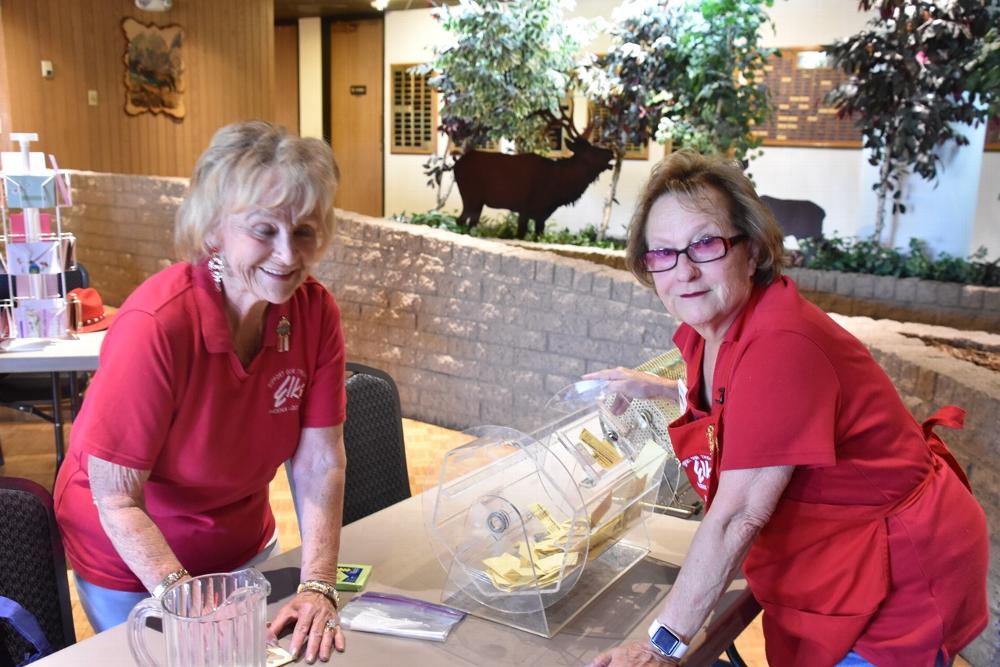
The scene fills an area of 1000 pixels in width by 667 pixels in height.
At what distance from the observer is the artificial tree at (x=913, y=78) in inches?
232

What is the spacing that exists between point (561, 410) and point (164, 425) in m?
0.92

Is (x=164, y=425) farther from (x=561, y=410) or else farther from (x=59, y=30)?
(x=59, y=30)

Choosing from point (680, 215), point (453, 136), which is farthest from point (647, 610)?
point (453, 136)

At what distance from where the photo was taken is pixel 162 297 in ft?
5.18

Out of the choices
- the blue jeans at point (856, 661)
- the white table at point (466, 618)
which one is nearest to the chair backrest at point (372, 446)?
the white table at point (466, 618)

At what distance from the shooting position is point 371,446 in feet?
8.18

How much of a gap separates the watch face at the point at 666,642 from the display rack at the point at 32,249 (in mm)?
2900

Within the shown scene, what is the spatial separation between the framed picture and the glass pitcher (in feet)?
32.1

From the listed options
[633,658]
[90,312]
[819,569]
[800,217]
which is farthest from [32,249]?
[800,217]

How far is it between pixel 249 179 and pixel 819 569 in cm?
121

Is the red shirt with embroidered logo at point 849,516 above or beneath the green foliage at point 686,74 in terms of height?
beneath

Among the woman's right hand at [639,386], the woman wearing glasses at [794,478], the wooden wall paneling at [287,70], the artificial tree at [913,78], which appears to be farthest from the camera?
the wooden wall paneling at [287,70]

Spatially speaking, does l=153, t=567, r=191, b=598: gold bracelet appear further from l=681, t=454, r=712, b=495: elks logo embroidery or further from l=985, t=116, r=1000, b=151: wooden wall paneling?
l=985, t=116, r=1000, b=151: wooden wall paneling

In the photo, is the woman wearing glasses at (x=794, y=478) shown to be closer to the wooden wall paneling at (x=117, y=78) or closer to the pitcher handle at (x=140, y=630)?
the pitcher handle at (x=140, y=630)
